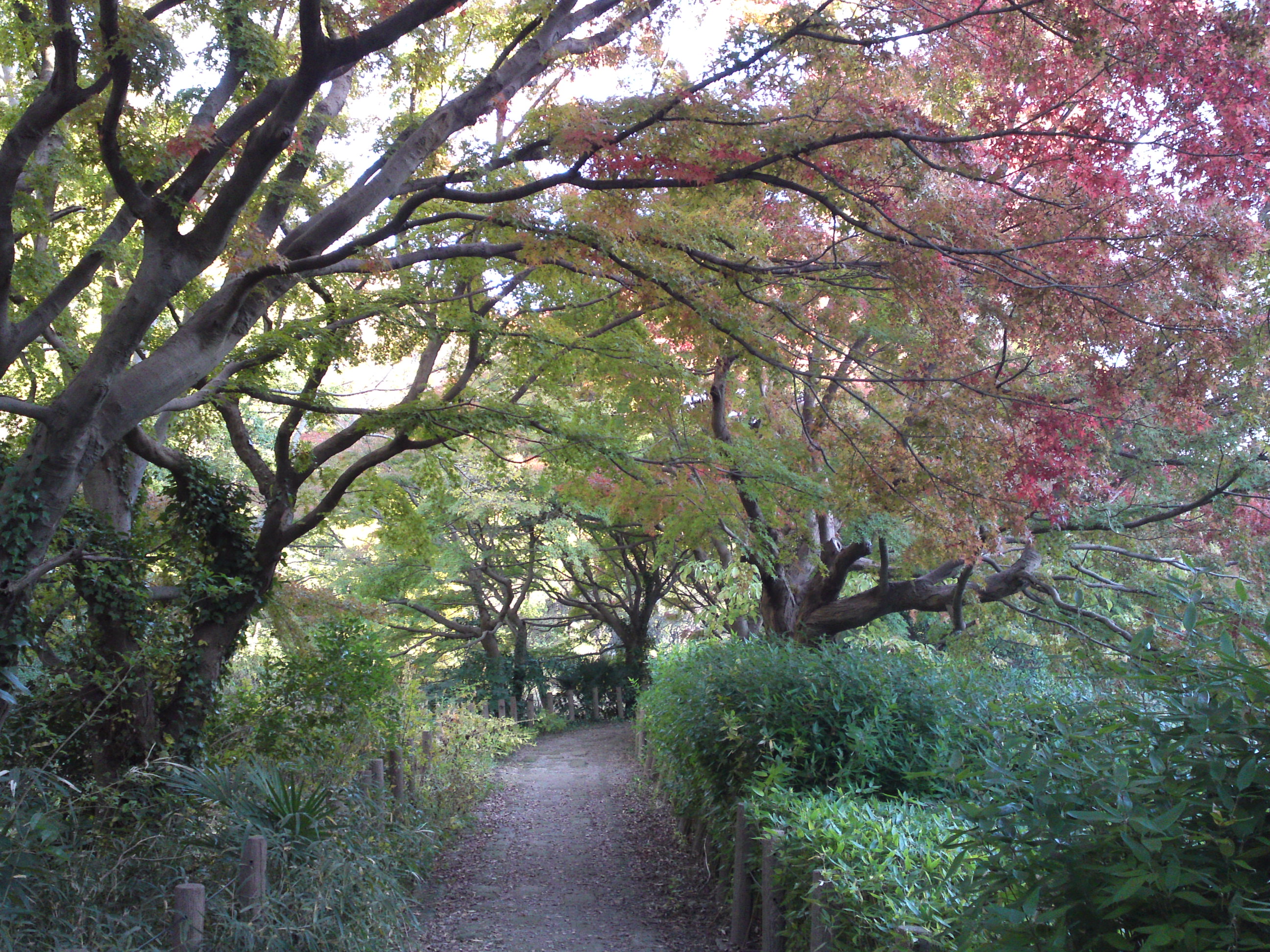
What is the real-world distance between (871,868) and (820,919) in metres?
0.42

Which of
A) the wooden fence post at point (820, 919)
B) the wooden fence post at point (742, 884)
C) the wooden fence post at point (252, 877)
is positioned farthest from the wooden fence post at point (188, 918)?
the wooden fence post at point (742, 884)

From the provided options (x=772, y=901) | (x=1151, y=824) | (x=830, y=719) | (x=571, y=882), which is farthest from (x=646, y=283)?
(x=571, y=882)

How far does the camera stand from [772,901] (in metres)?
4.81

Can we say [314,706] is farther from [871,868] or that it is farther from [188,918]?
[871,868]

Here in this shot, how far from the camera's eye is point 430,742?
Result: 952 centimetres

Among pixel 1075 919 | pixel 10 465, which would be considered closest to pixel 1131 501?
pixel 1075 919

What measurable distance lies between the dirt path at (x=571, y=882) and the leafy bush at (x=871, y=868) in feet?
6.01

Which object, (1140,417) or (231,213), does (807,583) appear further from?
(231,213)

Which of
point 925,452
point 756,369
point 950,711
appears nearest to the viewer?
point 950,711

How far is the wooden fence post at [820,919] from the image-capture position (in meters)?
3.73

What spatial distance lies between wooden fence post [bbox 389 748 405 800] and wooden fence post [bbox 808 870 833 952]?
4.46 metres

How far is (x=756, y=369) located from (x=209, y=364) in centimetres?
426

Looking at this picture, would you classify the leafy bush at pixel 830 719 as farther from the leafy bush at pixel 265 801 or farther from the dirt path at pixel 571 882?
the leafy bush at pixel 265 801

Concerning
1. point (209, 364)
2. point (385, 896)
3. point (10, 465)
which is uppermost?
point (209, 364)
